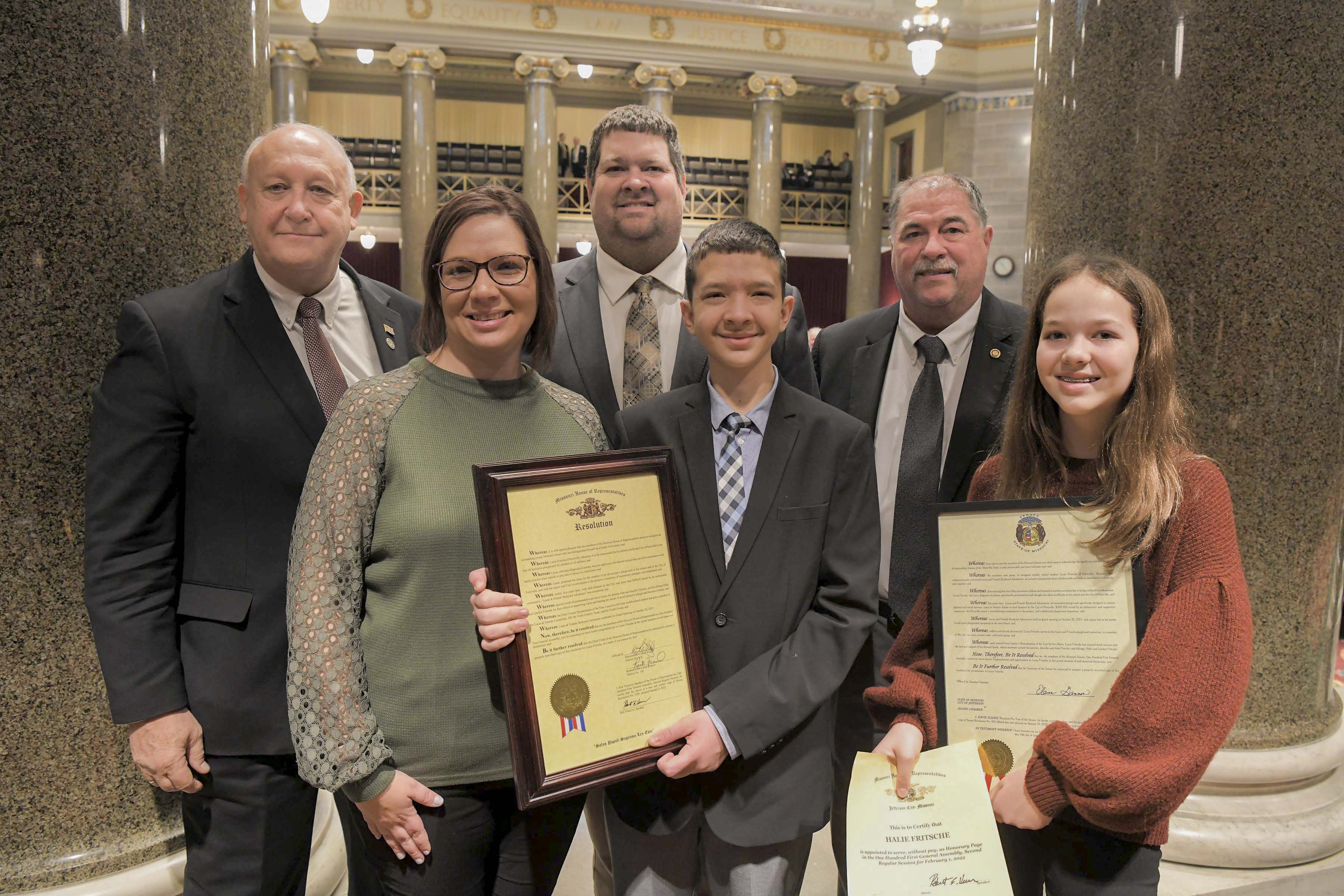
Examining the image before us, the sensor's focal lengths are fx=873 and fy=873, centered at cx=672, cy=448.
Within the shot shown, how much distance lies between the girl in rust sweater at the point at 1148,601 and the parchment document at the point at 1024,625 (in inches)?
1.5

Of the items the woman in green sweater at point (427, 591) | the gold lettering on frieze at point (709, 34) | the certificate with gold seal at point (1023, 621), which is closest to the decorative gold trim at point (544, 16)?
the gold lettering on frieze at point (709, 34)

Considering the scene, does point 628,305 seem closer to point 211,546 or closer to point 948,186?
point 948,186

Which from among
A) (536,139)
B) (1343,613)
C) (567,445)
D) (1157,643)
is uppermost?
(536,139)

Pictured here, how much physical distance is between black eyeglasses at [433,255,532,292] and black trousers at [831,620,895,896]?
3.75ft

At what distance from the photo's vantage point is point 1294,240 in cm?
241

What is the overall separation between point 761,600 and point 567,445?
465 mm

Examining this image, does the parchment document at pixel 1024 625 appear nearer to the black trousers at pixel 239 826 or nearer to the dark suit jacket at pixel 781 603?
the dark suit jacket at pixel 781 603

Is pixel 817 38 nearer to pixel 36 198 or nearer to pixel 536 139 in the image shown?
pixel 536 139

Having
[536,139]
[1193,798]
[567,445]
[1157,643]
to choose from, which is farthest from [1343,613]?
[536,139]

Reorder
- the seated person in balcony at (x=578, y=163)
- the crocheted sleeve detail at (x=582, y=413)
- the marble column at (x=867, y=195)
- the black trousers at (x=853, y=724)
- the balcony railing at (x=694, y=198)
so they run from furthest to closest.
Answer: the seated person in balcony at (x=578, y=163) < the balcony railing at (x=694, y=198) < the marble column at (x=867, y=195) < the black trousers at (x=853, y=724) < the crocheted sleeve detail at (x=582, y=413)

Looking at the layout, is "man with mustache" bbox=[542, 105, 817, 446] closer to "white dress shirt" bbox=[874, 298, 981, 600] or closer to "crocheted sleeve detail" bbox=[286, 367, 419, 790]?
"white dress shirt" bbox=[874, 298, 981, 600]

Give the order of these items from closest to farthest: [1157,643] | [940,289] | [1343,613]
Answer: [1157,643] → [940,289] → [1343,613]

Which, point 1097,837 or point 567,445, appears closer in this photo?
point 1097,837

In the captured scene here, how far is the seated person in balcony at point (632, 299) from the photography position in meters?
2.33
